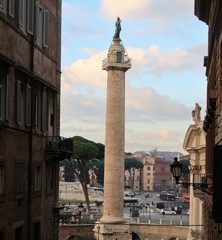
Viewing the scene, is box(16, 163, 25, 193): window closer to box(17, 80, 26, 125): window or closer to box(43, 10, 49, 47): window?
box(17, 80, 26, 125): window

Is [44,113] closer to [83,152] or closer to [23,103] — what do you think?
[23,103]

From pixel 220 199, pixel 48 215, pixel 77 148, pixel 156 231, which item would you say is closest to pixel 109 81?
pixel 156 231

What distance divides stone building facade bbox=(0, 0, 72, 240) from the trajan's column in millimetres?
33377

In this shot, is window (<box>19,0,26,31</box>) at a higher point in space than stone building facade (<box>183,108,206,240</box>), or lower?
higher

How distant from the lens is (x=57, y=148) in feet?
72.8

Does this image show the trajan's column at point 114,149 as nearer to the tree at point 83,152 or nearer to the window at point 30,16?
the tree at point 83,152

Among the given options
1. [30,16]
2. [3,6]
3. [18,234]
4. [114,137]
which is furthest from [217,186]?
[114,137]

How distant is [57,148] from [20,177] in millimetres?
3423

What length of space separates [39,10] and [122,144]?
122 ft

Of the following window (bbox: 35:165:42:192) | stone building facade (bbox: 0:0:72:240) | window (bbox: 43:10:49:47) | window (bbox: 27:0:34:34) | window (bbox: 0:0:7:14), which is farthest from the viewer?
window (bbox: 43:10:49:47)

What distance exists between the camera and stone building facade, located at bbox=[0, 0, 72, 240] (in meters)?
17.5

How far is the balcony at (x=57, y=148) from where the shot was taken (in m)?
22.0

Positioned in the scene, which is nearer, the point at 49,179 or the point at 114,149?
the point at 49,179

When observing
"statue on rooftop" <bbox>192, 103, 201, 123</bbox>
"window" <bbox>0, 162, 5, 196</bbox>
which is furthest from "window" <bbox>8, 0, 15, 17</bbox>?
"statue on rooftop" <bbox>192, 103, 201, 123</bbox>
